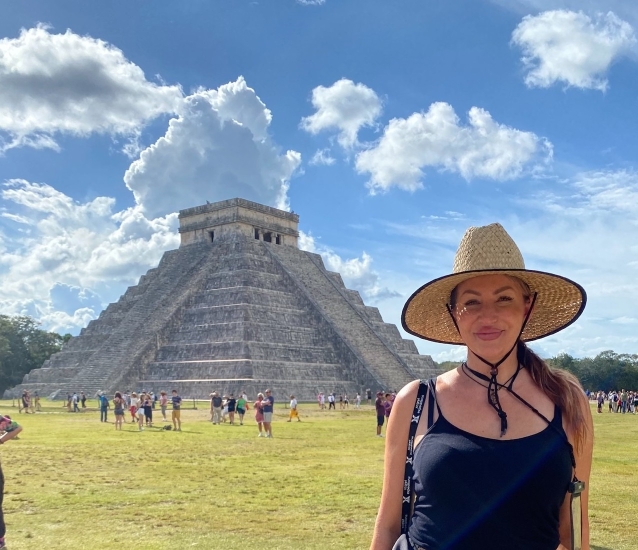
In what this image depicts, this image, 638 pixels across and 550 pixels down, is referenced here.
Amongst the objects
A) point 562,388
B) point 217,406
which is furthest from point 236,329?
point 562,388

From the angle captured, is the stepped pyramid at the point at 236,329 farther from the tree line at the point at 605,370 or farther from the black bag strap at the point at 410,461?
the black bag strap at the point at 410,461

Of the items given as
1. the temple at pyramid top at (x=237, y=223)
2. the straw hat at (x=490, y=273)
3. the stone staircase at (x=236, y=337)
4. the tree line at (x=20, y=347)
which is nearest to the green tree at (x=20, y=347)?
the tree line at (x=20, y=347)

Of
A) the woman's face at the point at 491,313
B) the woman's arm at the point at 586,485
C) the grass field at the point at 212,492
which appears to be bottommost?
the grass field at the point at 212,492

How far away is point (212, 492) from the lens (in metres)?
8.49

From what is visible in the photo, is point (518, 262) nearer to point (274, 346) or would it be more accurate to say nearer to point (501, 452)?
point (501, 452)

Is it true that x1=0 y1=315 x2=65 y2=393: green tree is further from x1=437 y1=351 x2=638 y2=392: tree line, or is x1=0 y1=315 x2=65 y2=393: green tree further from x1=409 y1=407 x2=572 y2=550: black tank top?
x1=409 y1=407 x2=572 y2=550: black tank top

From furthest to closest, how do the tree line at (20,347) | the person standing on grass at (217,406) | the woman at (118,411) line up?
1. the tree line at (20,347)
2. the person standing on grass at (217,406)
3. the woman at (118,411)

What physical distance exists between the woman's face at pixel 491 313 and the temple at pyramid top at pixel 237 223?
131ft

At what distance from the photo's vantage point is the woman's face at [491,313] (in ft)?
7.25

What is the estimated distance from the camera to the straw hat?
7.47 ft

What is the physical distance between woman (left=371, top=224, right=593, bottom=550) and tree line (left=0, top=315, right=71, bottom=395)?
48.0 metres

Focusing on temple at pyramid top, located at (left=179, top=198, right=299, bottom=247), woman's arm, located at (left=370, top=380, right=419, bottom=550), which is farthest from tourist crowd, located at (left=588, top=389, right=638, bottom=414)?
woman's arm, located at (left=370, top=380, right=419, bottom=550)

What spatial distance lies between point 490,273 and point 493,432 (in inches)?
20.6

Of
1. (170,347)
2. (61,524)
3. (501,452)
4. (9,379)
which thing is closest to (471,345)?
(501,452)
